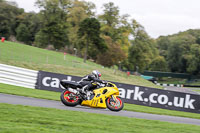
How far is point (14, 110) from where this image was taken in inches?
314

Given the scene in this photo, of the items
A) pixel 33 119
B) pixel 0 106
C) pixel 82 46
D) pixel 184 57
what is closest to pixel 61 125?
pixel 33 119

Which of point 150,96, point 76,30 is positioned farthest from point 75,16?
point 150,96

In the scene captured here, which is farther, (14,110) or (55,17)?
(55,17)

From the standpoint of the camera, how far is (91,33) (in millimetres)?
45000

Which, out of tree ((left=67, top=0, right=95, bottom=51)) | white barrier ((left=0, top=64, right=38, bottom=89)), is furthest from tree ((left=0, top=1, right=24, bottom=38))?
white barrier ((left=0, top=64, right=38, bottom=89))

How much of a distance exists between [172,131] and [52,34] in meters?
54.9

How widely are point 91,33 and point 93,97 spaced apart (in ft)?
114

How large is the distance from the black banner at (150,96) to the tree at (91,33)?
27.9m

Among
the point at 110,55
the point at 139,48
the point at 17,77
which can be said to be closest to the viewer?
the point at 17,77

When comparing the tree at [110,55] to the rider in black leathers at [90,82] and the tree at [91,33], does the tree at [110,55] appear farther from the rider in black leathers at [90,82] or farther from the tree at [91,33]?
the rider in black leathers at [90,82]

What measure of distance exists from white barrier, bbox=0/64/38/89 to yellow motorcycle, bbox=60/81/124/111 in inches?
263

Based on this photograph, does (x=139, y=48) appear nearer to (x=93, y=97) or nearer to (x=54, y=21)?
(x=54, y=21)

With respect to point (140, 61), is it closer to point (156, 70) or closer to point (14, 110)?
point (156, 70)

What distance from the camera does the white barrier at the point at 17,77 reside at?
1670cm
